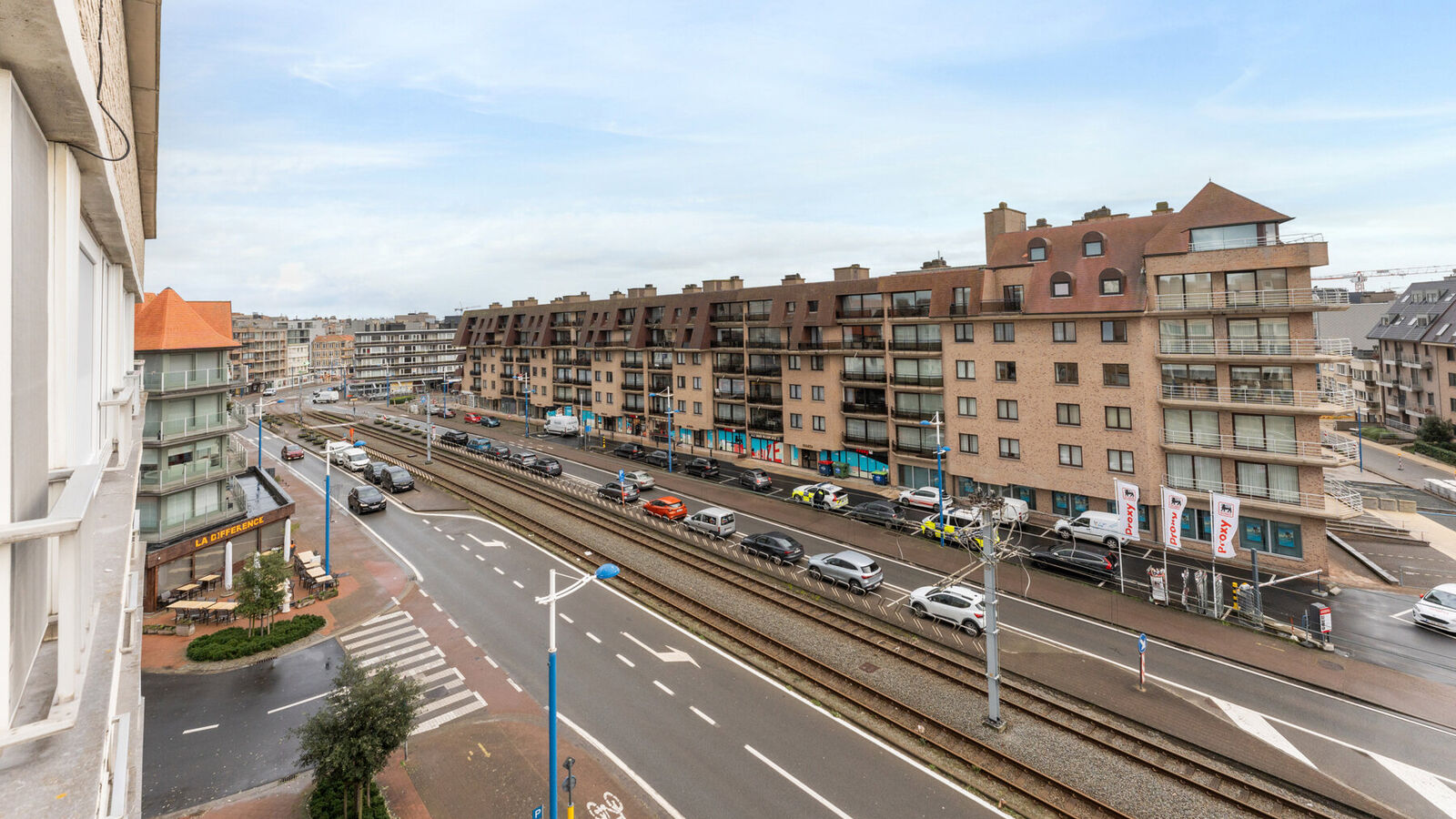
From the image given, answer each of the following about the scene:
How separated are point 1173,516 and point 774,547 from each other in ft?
66.4

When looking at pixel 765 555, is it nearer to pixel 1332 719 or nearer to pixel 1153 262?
pixel 1332 719

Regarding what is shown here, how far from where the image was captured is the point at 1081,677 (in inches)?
917

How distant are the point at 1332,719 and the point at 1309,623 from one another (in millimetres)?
9358

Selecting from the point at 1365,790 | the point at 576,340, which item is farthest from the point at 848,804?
the point at 576,340

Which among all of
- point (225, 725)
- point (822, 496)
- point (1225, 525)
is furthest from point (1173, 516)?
point (225, 725)

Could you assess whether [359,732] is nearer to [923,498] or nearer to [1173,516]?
[1173,516]

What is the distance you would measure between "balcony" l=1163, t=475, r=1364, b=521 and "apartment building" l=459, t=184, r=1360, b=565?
0.11 m

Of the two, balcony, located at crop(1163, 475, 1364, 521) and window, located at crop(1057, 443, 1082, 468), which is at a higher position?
window, located at crop(1057, 443, 1082, 468)

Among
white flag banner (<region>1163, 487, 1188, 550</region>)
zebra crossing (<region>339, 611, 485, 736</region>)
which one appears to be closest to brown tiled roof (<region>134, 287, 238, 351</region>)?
zebra crossing (<region>339, 611, 485, 736</region>)

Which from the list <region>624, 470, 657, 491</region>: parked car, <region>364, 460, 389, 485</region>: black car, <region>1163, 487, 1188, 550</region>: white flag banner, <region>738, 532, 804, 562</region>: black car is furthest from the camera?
<region>364, 460, 389, 485</region>: black car

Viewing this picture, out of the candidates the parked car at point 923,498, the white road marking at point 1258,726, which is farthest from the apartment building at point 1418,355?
the white road marking at point 1258,726

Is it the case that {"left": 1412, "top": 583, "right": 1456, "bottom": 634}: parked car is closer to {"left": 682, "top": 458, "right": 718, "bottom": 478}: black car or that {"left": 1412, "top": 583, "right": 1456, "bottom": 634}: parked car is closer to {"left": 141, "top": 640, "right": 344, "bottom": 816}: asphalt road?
{"left": 682, "top": 458, "right": 718, "bottom": 478}: black car

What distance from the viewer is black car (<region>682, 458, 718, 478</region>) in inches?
2188

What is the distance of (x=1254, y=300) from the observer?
114 ft
